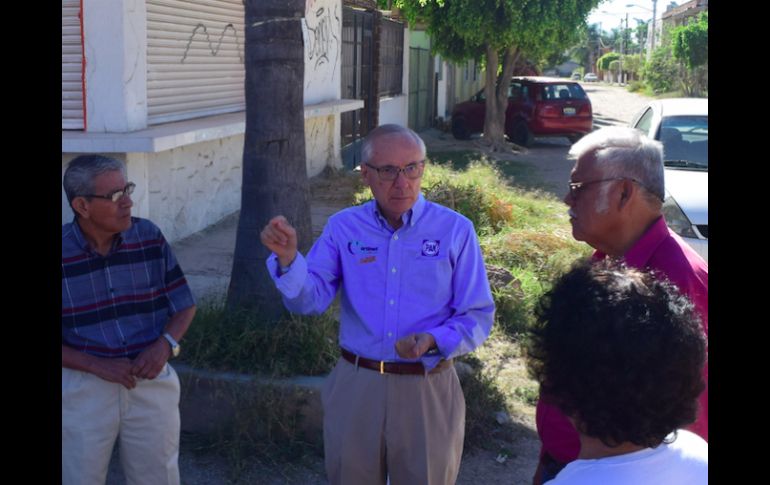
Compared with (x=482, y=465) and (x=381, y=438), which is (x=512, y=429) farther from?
(x=381, y=438)

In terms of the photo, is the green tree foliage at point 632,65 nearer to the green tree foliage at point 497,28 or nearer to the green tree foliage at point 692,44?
the green tree foliage at point 692,44

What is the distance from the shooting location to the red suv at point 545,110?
1980 centimetres

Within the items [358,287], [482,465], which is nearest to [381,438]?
[358,287]

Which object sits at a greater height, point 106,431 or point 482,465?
point 106,431

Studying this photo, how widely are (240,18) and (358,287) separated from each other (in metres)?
7.09

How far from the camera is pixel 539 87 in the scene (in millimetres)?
20219

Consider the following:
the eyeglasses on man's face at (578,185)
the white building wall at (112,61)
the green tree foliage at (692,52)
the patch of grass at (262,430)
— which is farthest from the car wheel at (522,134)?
the green tree foliage at (692,52)

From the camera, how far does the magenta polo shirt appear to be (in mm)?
2248

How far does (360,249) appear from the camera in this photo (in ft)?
9.87

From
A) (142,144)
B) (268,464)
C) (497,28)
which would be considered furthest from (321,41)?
(268,464)

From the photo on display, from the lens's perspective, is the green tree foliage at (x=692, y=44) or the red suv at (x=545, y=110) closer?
Answer: the red suv at (x=545, y=110)

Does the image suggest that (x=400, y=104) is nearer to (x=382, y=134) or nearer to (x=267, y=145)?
(x=267, y=145)

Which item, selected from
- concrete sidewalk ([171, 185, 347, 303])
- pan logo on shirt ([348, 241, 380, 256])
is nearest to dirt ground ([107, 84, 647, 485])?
concrete sidewalk ([171, 185, 347, 303])

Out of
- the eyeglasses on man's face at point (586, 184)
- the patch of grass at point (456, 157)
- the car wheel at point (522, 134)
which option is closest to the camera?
the eyeglasses on man's face at point (586, 184)
